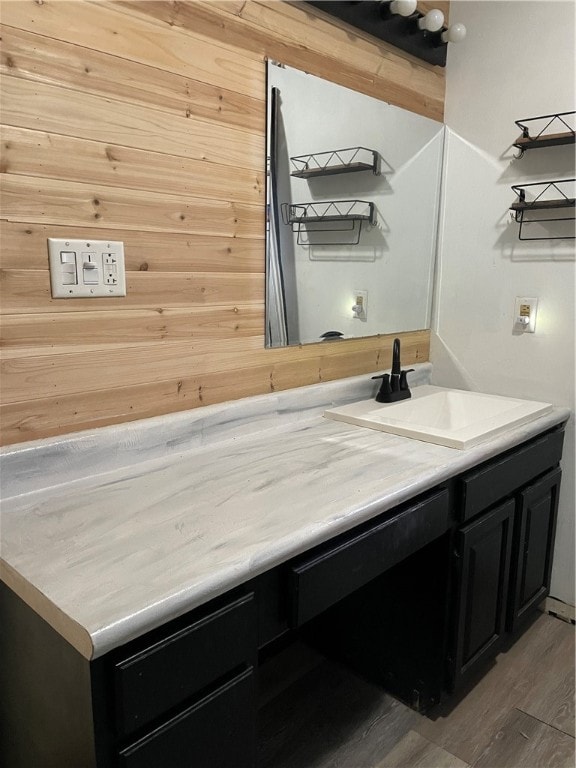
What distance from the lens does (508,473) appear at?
1654 millimetres

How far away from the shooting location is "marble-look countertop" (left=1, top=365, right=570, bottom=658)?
33.5 inches

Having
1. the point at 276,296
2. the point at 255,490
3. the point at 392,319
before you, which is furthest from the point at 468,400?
the point at 255,490

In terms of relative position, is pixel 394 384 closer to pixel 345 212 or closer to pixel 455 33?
pixel 345 212

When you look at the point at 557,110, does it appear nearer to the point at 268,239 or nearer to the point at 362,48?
the point at 362,48

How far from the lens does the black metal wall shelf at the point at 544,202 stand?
189 centimetres

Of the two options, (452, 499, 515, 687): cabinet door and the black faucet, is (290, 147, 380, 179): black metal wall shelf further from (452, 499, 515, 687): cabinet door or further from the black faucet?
(452, 499, 515, 687): cabinet door

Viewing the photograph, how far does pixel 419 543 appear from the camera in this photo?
1359 mm

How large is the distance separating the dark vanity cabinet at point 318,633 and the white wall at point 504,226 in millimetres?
287

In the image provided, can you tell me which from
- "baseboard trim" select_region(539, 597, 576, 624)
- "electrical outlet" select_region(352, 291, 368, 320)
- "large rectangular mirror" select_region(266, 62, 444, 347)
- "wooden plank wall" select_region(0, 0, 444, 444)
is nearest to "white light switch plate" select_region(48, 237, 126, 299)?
"wooden plank wall" select_region(0, 0, 444, 444)

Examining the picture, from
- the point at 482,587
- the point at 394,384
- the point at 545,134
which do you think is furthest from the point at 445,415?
the point at 545,134

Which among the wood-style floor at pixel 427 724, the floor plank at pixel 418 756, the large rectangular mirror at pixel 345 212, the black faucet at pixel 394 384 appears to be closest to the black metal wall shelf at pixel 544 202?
the large rectangular mirror at pixel 345 212

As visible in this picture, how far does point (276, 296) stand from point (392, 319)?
62 centimetres

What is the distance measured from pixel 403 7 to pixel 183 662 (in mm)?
1917

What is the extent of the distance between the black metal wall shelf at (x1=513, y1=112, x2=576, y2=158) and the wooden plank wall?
2.16 feet
